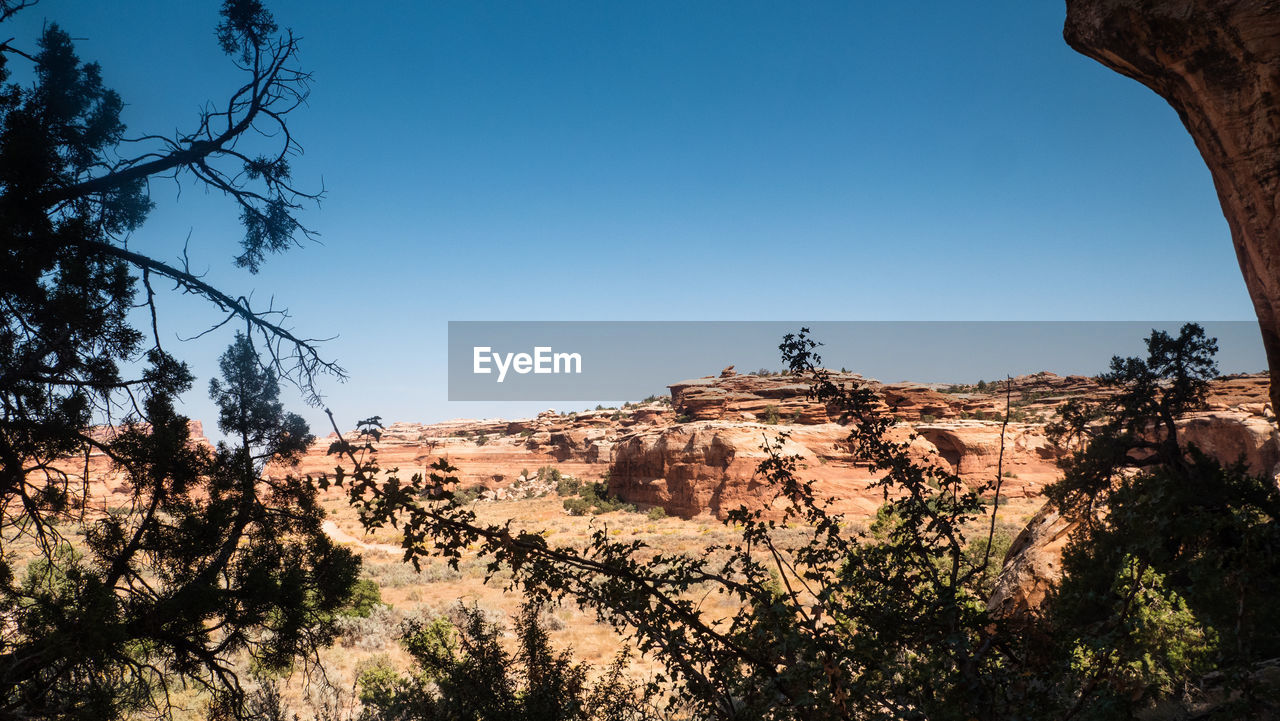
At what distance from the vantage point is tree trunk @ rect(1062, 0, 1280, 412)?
282 cm

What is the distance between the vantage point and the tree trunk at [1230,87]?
2.82m

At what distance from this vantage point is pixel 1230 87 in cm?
294

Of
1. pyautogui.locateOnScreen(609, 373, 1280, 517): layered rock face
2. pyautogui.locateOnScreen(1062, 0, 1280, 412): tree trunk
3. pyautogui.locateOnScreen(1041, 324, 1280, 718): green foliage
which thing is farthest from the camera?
pyautogui.locateOnScreen(609, 373, 1280, 517): layered rock face

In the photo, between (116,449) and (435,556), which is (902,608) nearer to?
(435,556)

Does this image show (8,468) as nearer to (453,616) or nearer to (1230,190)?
(1230,190)

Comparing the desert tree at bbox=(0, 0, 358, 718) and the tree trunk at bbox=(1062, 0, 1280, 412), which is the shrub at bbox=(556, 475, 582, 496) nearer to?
the desert tree at bbox=(0, 0, 358, 718)

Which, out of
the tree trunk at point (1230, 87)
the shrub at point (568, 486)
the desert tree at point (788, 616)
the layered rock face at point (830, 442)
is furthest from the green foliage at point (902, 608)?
the shrub at point (568, 486)

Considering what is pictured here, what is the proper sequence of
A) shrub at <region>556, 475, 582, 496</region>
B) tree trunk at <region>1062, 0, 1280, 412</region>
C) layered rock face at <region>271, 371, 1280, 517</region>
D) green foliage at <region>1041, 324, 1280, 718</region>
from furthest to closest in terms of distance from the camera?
shrub at <region>556, 475, 582, 496</region>, layered rock face at <region>271, 371, 1280, 517</region>, tree trunk at <region>1062, 0, 1280, 412</region>, green foliage at <region>1041, 324, 1280, 718</region>

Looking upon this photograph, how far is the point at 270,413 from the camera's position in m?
5.37

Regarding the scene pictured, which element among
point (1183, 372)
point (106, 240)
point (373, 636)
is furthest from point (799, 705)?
point (373, 636)

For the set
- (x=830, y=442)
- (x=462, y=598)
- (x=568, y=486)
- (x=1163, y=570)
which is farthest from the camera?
(x=568, y=486)

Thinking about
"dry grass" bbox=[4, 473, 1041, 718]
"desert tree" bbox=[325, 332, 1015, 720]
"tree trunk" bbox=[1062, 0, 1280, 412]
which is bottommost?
"dry grass" bbox=[4, 473, 1041, 718]

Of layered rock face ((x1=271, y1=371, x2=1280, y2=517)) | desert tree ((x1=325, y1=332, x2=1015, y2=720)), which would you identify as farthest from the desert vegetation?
layered rock face ((x1=271, y1=371, x2=1280, y2=517))

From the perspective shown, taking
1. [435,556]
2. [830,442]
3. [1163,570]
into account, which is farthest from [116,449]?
[830,442]
